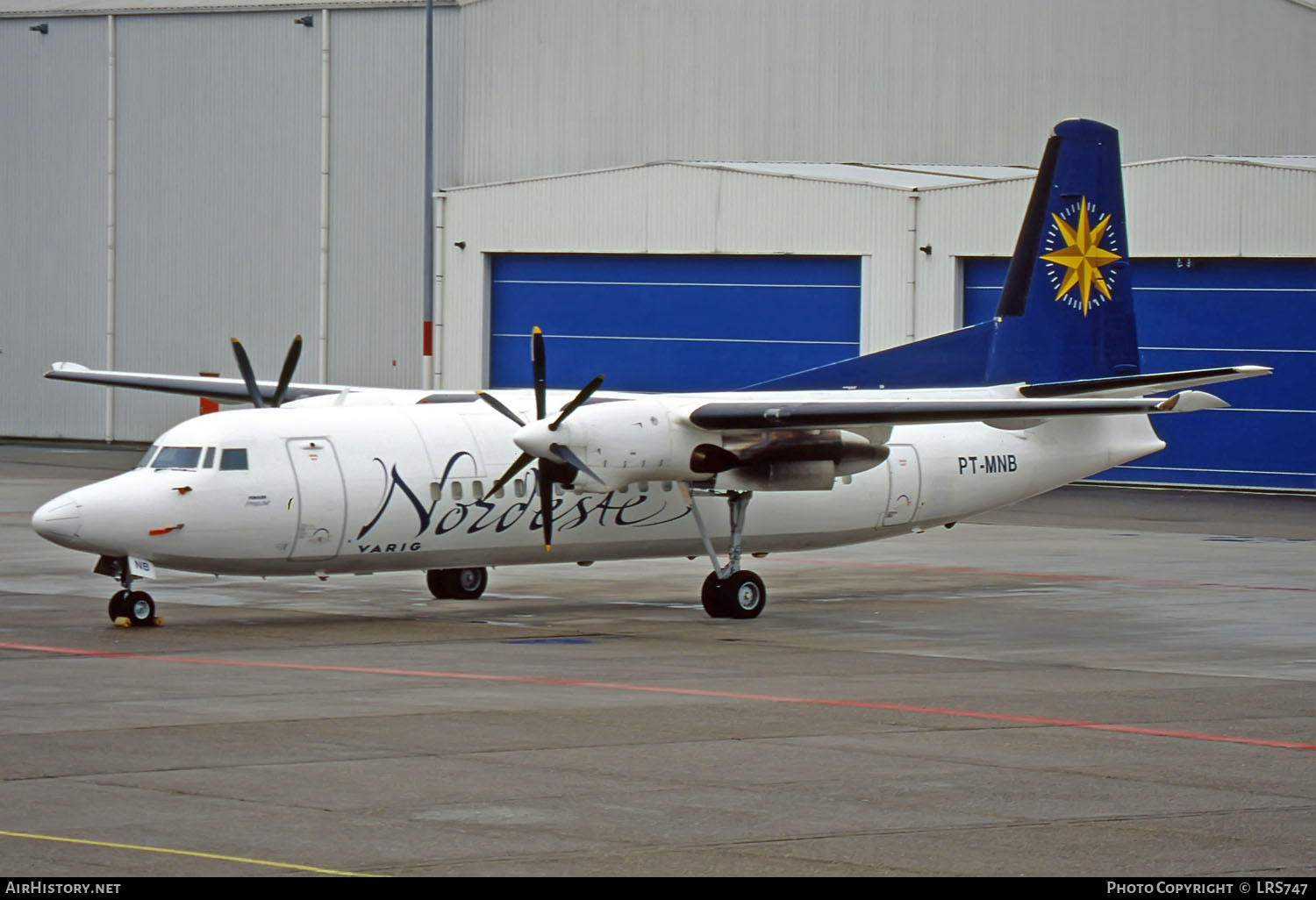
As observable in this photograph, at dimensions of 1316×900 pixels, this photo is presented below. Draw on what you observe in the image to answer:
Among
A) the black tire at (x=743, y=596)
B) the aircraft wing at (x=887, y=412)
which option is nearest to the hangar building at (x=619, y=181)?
the aircraft wing at (x=887, y=412)

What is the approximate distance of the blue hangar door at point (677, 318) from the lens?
44.0m

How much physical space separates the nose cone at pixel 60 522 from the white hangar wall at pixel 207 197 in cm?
3072

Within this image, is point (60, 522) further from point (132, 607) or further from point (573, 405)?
point (573, 405)

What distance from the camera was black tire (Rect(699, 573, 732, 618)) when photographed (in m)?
22.4

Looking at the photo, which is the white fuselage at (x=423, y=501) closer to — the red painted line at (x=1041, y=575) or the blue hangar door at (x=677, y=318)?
the red painted line at (x=1041, y=575)

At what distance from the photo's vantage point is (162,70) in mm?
53594

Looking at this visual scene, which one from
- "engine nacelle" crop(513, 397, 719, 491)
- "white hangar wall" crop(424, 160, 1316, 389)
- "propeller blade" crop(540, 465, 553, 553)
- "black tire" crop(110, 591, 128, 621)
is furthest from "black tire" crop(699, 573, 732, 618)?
"white hangar wall" crop(424, 160, 1316, 389)

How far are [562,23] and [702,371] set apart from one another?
1134 centimetres

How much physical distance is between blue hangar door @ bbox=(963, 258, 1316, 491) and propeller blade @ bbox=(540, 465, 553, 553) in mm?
21445

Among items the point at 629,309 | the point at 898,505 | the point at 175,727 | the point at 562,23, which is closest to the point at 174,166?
the point at 562,23

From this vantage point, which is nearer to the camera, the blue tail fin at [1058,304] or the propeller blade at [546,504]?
the propeller blade at [546,504]

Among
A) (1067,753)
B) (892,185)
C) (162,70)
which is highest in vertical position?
(162,70)

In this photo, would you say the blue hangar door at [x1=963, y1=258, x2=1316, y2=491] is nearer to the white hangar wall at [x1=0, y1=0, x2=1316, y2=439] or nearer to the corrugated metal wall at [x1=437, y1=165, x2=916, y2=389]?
the white hangar wall at [x1=0, y1=0, x2=1316, y2=439]

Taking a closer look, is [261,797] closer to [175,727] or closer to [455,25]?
[175,727]
